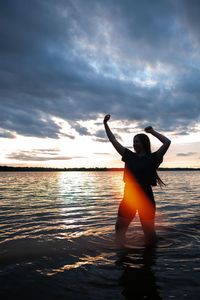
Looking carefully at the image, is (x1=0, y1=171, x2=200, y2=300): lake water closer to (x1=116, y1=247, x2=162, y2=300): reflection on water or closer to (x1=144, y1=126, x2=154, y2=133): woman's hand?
(x1=116, y1=247, x2=162, y2=300): reflection on water

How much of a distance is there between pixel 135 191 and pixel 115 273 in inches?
71.0

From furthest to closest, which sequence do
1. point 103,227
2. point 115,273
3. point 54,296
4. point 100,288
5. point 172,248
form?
point 103,227 → point 172,248 → point 115,273 → point 100,288 → point 54,296

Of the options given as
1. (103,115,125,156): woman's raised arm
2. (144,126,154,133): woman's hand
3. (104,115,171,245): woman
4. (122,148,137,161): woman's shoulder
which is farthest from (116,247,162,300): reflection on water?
(144,126,154,133): woman's hand

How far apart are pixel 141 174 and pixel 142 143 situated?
724mm

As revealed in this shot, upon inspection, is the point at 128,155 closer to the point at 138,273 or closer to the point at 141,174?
the point at 141,174

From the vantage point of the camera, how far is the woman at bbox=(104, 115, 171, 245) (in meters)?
5.20

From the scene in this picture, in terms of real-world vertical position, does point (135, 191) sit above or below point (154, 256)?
above

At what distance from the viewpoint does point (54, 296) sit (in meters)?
3.85

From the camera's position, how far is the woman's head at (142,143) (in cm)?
533

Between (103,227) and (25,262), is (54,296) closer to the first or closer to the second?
(25,262)

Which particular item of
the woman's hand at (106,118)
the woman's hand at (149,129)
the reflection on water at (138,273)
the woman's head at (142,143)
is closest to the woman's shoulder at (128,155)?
the woman's head at (142,143)

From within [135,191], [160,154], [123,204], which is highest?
[160,154]

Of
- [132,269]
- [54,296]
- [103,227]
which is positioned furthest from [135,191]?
[103,227]

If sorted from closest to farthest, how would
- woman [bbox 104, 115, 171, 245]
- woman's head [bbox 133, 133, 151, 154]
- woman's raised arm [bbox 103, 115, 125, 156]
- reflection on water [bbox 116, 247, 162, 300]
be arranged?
reflection on water [bbox 116, 247, 162, 300] → woman [bbox 104, 115, 171, 245] → woman's head [bbox 133, 133, 151, 154] → woman's raised arm [bbox 103, 115, 125, 156]
